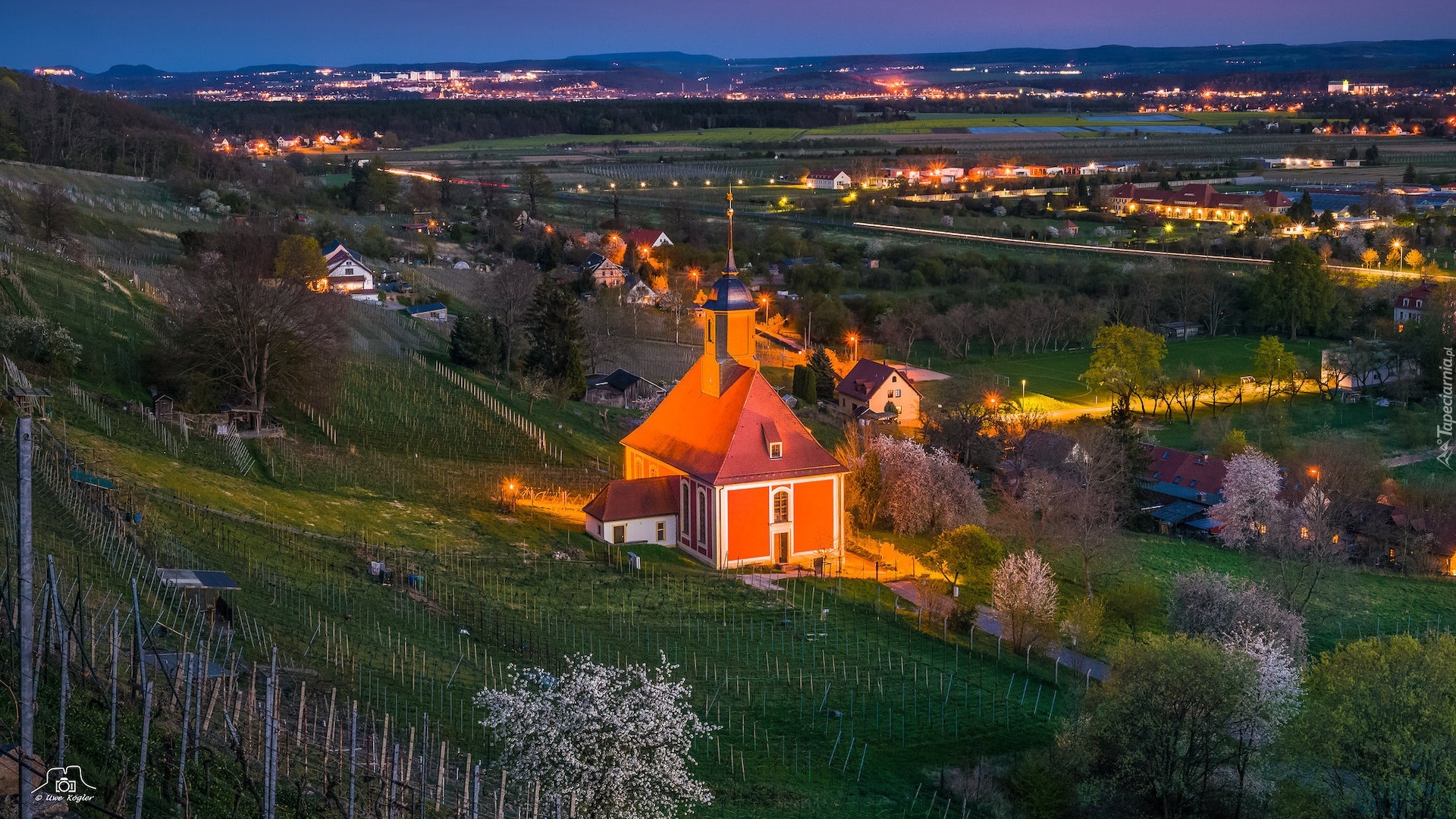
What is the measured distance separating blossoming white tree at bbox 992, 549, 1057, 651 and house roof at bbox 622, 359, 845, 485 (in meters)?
6.60

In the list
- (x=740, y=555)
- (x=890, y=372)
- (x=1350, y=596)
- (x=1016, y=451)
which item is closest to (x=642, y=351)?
(x=890, y=372)

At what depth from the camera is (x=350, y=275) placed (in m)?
67.5

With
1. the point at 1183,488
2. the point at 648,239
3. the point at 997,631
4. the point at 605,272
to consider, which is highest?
the point at 648,239

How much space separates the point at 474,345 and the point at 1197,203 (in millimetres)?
80415

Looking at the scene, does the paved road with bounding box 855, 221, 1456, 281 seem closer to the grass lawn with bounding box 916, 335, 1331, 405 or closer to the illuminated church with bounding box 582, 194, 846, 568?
the grass lawn with bounding box 916, 335, 1331, 405

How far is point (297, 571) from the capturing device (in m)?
28.0

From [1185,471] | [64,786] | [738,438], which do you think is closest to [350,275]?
[738,438]

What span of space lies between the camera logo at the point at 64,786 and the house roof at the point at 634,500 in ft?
73.9

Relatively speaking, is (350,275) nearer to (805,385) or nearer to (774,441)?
(805,385)

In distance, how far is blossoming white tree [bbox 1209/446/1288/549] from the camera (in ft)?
140

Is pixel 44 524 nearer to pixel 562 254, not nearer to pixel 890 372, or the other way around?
pixel 890 372

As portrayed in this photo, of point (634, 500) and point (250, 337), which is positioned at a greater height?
point (250, 337)

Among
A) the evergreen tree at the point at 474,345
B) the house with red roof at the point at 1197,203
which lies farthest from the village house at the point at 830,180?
the evergreen tree at the point at 474,345

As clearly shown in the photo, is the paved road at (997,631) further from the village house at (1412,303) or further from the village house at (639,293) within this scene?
the village house at (1412,303)
